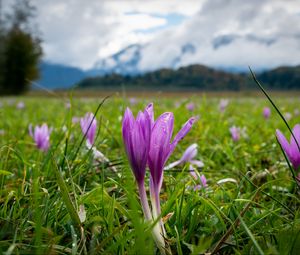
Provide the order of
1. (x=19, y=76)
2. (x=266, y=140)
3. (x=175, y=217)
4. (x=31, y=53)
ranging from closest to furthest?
(x=175, y=217), (x=266, y=140), (x=19, y=76), (x=31, y=53)

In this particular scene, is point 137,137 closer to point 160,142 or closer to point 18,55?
point 160,142

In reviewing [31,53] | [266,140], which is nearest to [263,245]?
[266,140]

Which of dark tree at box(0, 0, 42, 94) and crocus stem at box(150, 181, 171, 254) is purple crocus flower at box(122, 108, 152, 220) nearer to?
crocus stem at box(150, 181, 171, 254)

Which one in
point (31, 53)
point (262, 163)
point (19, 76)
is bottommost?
point (262, 163)

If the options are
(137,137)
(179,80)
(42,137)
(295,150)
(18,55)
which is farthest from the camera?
(179,80)

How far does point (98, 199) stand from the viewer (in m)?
1.18

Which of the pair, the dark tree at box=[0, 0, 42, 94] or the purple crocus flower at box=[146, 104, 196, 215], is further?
the dark tree at box=[0, 0, 42, 94]

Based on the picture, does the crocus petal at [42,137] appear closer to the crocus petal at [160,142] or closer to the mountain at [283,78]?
the crocus petal at [160,142]

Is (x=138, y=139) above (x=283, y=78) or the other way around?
the other way around

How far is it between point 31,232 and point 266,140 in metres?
2.34

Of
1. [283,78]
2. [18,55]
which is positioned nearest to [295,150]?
[18,55]

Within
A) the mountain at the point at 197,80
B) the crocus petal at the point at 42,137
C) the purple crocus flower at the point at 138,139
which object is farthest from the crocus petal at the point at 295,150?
the mountain at the point at 197,80

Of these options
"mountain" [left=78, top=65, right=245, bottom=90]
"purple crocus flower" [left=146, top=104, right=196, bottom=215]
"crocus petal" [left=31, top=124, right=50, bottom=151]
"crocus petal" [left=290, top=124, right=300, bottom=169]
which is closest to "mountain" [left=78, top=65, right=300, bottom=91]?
"mountain" [left=78, top=65, right=245, bottom=90]

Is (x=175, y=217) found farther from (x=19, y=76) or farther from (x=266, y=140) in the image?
(x=19, y=76)
